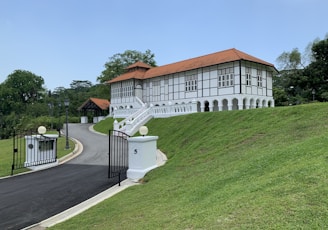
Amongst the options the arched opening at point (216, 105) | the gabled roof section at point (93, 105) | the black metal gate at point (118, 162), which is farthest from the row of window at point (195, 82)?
the black metal gate at point (118, 162)

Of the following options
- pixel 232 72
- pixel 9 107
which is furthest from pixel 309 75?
pixel 9 107

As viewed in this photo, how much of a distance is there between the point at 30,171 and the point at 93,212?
8465 millimetres

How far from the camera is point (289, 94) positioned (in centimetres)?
4628

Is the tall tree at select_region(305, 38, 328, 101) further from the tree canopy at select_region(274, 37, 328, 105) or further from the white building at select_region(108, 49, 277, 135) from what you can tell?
the white building at select_region(108, 49, 277, 135)

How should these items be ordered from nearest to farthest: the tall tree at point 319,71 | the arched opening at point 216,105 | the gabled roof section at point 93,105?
1. the arched opening at point 216,105
2. the tall tree at point 319,71
3. the gabled roof section at point 93,105

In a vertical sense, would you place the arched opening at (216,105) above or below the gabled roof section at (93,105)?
below

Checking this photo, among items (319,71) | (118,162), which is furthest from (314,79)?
(118,162)

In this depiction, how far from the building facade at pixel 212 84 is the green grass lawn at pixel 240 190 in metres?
13.6

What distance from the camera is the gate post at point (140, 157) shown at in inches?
402

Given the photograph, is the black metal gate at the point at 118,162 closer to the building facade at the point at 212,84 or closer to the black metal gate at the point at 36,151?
the black metal gate at the point at 36,151

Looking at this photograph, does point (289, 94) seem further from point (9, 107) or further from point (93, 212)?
point (9, 107)

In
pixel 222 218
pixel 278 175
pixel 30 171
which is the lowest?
pixel 30 171

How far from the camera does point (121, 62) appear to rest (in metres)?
50.2

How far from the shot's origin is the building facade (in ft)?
87.9
